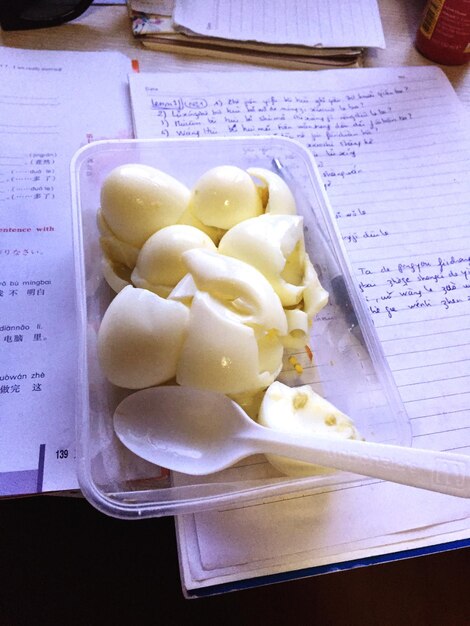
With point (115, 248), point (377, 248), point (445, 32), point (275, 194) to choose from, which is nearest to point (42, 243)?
point (115, 248)

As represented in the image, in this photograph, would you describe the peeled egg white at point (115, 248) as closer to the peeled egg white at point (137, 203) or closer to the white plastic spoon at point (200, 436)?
the peeled egg white at point (137, 203)

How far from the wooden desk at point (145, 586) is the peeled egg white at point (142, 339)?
0.15m

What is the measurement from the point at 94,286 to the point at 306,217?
187 mm

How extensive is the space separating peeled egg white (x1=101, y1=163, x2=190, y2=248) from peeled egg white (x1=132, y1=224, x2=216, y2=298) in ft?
0.07

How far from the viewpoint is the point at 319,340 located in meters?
0.43

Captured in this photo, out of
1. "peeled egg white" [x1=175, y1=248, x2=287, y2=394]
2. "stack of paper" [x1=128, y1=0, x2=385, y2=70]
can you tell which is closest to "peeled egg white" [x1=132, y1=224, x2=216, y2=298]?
"peeled egg white" [x1=175, y1=248, x2=287, y2=394]

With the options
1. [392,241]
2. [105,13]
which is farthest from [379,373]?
[105,13]

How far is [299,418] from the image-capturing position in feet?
1.19

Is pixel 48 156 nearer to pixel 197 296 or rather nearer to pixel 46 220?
pixel 46 220

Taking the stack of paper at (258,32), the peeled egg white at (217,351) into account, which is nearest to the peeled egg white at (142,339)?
the peeled egg white at (217,351)

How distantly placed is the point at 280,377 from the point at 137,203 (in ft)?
0.55

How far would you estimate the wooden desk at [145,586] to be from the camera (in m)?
0.43

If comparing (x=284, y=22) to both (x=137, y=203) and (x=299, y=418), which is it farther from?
(x=299, y=418)

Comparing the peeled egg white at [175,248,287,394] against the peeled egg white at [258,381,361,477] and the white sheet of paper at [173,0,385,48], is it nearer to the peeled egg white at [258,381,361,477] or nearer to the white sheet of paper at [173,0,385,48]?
the peeled egg white at [258,381,361,477]
